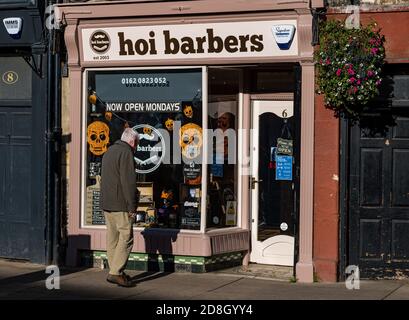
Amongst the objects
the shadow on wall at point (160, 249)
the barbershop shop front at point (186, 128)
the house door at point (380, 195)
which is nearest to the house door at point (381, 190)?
the house door at point (380, 195)

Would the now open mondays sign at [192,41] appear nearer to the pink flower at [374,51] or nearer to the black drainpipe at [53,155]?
the black drainpipe at [53,155]

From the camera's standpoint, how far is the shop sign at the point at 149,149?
12.4 meters

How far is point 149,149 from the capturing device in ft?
40.8

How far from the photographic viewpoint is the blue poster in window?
12.4m

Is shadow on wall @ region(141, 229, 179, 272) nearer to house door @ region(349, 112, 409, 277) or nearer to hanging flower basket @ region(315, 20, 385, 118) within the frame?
house door @ region(349, 112, 409, 277)

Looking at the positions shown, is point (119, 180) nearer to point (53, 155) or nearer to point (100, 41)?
point (53, 155)

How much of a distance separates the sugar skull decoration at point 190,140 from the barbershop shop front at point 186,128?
0.5 inches

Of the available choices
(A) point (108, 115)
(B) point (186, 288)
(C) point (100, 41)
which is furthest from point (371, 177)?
(C) point (100, 41)

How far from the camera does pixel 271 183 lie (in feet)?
41.0

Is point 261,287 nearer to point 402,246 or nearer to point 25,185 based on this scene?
point 402,246

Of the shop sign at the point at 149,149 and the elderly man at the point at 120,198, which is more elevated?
the shop sign at the point at 149,149

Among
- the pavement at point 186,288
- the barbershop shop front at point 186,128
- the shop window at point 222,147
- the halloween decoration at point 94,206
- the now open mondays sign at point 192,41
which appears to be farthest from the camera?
the halloween decoration at point 94,206

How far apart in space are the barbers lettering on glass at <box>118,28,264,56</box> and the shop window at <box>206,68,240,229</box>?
407 millimetres
